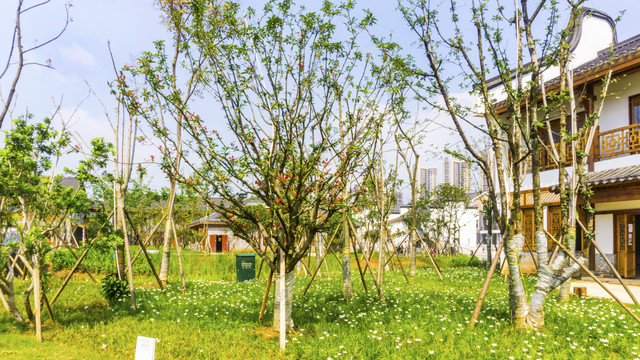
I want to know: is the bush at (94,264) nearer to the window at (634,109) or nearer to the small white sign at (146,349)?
the small white sign at (146,349)

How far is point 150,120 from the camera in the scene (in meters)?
6.68

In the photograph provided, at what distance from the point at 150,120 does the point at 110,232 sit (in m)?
2.63

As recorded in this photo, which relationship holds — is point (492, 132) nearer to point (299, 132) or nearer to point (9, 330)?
point (299, 132)

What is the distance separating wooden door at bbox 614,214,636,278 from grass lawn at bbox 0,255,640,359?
579 centimetres

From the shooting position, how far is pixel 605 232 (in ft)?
46.8

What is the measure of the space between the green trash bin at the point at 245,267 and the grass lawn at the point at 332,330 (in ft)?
15.5

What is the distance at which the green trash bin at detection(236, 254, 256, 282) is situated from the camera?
571 inches

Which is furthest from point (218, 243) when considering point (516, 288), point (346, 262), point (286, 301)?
point (516, 288)

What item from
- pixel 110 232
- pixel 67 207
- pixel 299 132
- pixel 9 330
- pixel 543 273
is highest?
pixel 299 132

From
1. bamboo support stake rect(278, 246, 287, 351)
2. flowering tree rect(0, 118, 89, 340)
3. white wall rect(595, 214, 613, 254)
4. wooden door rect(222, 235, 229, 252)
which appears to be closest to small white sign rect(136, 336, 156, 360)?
bamboo support stake rect(278, 246, 287, 351)

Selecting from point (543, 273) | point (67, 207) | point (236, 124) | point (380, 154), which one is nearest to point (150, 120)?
point (236, 124)

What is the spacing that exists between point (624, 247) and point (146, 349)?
15439mm

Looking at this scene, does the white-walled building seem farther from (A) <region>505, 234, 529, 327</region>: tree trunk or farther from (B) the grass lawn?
(A) <region>505, 234, 529, 327</region>: tree trunk

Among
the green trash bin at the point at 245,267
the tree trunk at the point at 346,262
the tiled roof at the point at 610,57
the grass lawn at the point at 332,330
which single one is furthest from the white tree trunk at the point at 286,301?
the tiled roof at the point at 610,57
